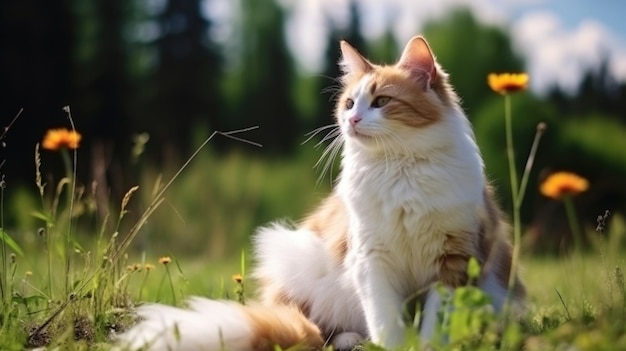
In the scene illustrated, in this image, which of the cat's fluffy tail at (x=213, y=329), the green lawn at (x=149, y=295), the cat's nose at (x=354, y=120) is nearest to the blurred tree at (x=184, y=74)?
the green lawn at (x=149, y=295)

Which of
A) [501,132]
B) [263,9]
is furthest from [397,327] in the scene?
[263,9]

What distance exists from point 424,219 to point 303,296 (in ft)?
2.33

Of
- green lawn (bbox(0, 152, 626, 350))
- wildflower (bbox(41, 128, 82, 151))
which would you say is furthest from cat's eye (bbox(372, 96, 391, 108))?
wildflower (bbox(41, 128, 82, 151))

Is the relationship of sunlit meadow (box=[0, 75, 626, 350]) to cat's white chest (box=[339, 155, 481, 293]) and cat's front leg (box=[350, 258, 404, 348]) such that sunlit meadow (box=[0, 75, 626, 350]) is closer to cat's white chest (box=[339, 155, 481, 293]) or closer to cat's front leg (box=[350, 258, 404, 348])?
cat's front leg (box=[350, 258, 404, 348])

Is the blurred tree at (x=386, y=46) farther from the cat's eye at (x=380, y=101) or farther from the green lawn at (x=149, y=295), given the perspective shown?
the cat's eye at (x=380, y=101)

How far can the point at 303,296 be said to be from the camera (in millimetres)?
3303

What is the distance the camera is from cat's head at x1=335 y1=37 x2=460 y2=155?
2.98 meters

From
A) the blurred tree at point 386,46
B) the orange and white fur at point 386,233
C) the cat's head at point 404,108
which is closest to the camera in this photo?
the orange and white fur at point 386,233

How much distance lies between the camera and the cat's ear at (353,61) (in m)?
3.31

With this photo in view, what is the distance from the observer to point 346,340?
10.2 ft

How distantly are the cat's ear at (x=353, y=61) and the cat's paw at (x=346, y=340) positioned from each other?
3.35ft

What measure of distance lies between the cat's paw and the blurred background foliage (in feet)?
3.71

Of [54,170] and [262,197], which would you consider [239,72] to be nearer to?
[54,170]

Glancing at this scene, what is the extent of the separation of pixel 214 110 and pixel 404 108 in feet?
43.6
